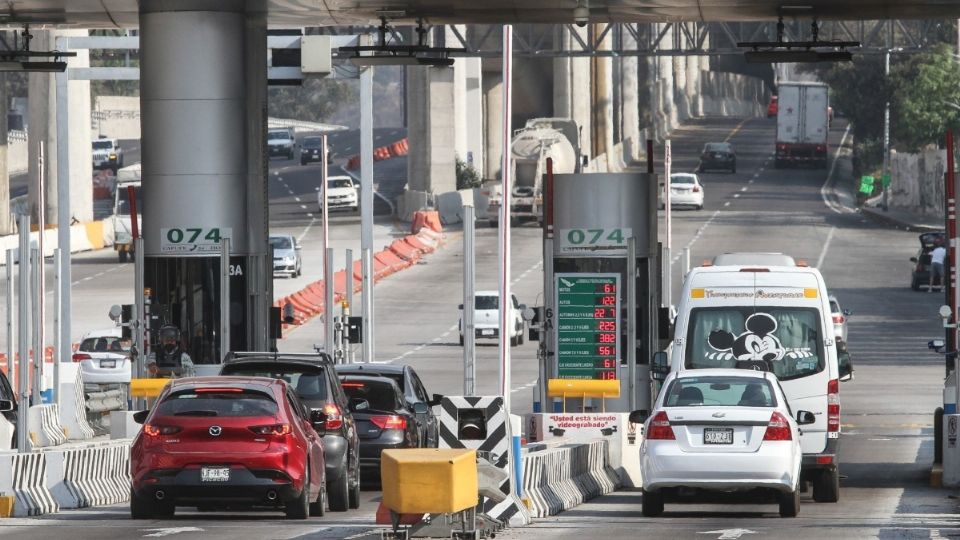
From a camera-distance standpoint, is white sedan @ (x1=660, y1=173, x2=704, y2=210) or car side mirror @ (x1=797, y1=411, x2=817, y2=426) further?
white sedan @ (x1=660, y1=173, x2=704, y2=210)

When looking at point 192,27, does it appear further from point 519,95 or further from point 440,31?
point 519,95

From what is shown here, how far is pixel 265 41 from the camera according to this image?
29219 mm

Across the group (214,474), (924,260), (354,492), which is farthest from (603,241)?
(924,260)

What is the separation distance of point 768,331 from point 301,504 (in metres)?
6.61

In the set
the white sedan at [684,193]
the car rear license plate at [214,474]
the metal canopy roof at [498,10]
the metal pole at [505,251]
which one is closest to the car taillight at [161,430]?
the car rear license plate at [214,474]

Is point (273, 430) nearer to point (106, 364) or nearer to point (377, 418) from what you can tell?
point (377, 418)

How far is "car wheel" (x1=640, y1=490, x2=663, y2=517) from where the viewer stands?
20.6 metres

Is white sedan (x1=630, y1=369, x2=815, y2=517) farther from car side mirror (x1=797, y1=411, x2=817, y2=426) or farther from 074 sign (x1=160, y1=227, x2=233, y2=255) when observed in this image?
074 sign (x1=160, y1=227, x2=233, y2=255)

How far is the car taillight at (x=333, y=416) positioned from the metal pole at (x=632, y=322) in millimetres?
7840

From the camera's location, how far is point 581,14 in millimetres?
28750

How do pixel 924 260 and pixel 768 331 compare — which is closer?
pixel 768 331

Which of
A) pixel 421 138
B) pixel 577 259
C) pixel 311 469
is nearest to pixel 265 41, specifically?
pixel 577 259

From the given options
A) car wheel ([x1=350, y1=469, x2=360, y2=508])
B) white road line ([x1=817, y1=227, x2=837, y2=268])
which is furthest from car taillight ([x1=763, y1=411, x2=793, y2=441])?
white road line ([x1=817, y1=227, x2=837, y2=268])

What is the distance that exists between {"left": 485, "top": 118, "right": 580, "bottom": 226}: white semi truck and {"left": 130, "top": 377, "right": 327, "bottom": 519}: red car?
199 feet
